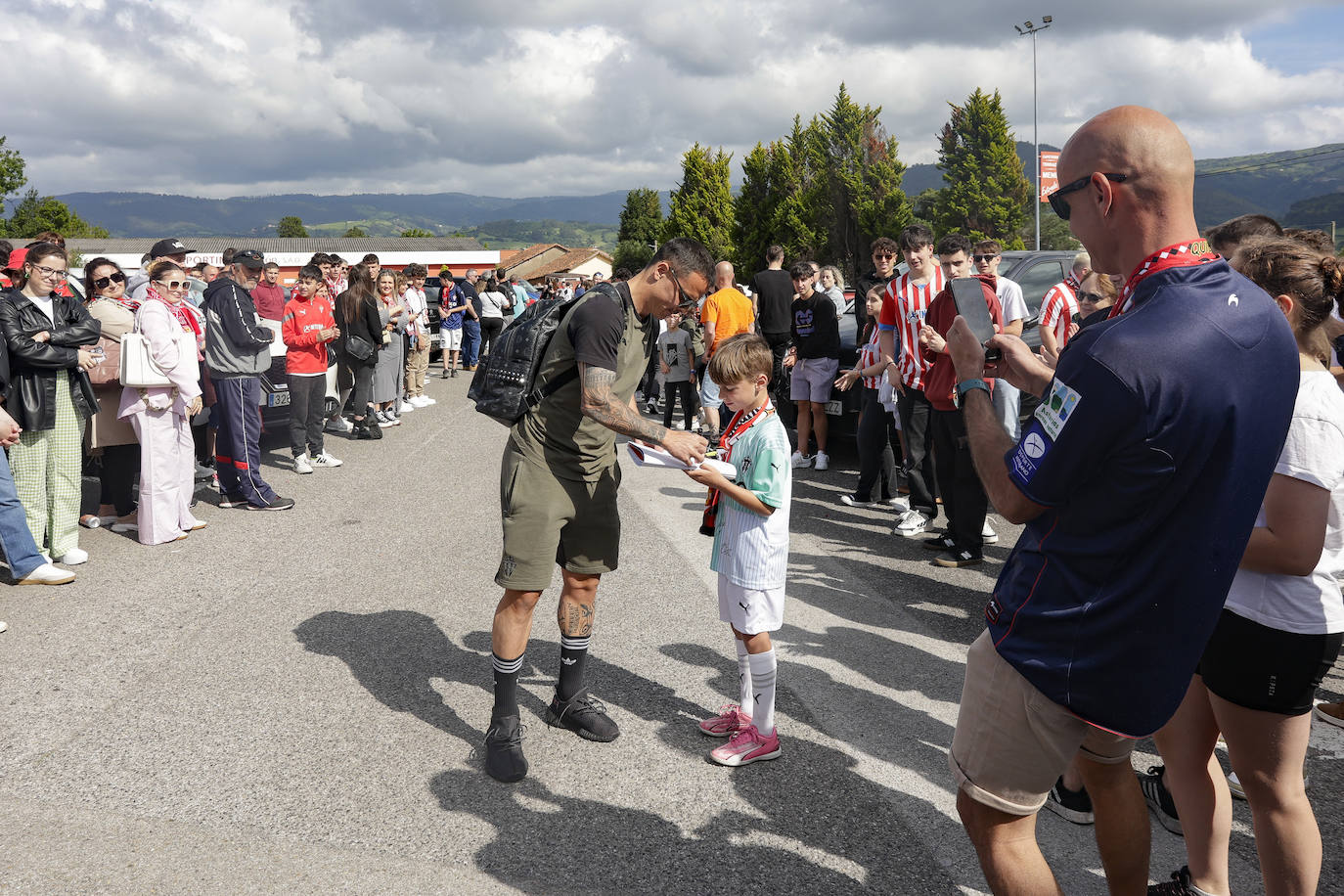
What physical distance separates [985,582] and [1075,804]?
2615mm

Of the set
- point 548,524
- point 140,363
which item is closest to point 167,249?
point 140,363

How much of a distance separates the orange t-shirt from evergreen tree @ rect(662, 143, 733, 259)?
4895cm

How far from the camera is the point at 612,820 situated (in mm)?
3078

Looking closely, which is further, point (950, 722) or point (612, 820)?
point (950, 722)

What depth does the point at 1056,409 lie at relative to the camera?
5.55 ft

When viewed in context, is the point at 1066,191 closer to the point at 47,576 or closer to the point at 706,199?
the point at 47,576

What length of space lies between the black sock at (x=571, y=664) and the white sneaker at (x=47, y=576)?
12.6 feet

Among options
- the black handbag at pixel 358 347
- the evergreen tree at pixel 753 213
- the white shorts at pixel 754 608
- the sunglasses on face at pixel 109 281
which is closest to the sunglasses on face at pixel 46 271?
the sunglasses on face at pixel 109 281

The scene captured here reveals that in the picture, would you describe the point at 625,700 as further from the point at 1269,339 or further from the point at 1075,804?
the point at 1269,339

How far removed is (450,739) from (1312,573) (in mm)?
3054

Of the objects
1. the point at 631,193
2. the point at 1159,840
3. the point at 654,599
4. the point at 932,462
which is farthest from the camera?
the point at 631,193

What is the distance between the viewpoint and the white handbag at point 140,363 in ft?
20.9

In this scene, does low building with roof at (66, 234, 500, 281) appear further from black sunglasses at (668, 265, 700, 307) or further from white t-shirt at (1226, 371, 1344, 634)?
white t-shirt at (1226, 371, 1344, 634)

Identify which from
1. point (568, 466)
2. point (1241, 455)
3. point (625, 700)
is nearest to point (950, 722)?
point (625, 700)
